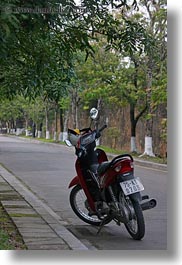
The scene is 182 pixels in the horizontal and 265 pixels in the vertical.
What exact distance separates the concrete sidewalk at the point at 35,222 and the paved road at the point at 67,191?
164mm

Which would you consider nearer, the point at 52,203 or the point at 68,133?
the point at 68,133

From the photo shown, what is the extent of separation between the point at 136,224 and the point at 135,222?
0.08 ft

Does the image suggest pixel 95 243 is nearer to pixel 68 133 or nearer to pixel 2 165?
pixel 68 133

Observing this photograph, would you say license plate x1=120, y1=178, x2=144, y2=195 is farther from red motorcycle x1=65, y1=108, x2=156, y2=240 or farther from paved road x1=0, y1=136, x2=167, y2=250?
paved road x1=0, y1=136, x2=167, y2=250

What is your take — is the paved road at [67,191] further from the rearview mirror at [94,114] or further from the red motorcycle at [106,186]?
the rearview mirror at [94,114]

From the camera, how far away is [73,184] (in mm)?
4832

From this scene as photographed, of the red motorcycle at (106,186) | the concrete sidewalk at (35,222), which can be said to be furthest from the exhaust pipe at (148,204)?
the concrete sidewalk at (35,222)

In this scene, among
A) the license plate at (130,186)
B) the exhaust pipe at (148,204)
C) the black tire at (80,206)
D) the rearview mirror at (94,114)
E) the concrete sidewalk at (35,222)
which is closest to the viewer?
the concrete sidewalk at (35,222)

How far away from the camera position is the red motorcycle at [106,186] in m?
4.12

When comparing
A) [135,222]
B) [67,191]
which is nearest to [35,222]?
[135,222]

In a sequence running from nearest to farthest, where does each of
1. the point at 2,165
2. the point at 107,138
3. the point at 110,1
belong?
the point at 110,1, the point at 107,138, the point at 2,165

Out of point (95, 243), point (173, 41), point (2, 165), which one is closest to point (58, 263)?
point (95, 243)

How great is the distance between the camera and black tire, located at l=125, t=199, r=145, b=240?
161 inches

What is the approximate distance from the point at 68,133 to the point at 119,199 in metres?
0.75
